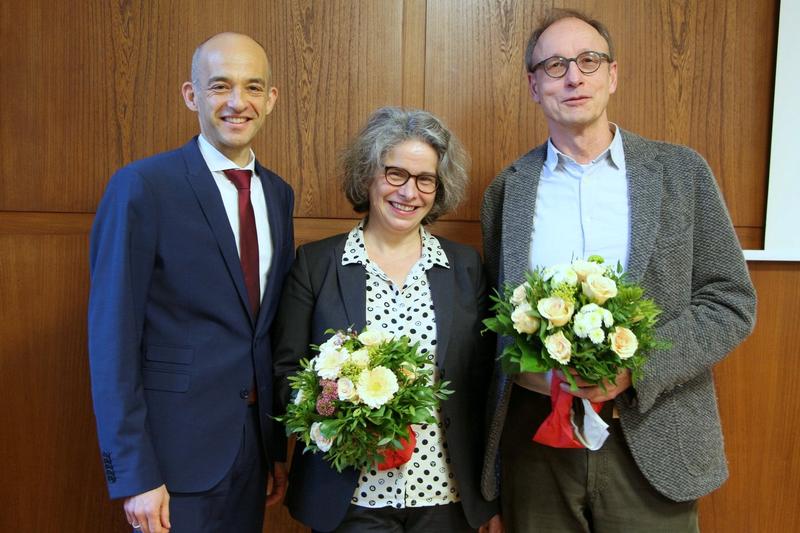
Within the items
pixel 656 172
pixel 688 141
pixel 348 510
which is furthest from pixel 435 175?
pixel 688 141

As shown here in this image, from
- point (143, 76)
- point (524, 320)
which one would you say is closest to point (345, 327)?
point (524, 320)

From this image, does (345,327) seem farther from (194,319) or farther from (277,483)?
(277,483)

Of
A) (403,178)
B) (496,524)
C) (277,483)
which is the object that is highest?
(403,178)

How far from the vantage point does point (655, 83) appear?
2.83m

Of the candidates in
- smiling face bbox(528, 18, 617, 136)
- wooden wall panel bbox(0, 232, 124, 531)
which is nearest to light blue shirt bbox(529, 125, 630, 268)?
smiling face bbox(528, 18, 617, 136)

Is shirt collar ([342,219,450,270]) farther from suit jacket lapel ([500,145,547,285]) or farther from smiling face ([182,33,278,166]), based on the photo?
smiling face ([182,33,278,166])

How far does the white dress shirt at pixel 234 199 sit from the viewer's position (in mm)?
1959

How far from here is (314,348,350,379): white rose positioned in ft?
5.31

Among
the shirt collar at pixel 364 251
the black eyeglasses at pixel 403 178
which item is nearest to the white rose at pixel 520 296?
the shirt collar at pixel 364 251

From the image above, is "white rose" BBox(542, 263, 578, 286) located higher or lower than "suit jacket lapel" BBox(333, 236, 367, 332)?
higher

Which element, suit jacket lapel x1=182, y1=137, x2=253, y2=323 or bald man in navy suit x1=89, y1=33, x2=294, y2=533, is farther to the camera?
suit jacket lapel x1=182, y1=137, x2=253, y2=323

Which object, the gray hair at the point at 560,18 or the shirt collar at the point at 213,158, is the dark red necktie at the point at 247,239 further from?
the gray hair at the point at 560,18

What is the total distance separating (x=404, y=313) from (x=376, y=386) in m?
0.41

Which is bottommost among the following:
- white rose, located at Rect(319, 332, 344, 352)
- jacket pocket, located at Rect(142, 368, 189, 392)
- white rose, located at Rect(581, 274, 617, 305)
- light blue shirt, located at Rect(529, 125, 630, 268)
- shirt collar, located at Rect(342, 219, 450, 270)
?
jacket pocket, located at Rect(142, 368, 189, 392)
